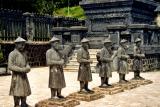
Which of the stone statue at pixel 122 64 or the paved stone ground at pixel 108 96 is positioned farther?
the stone statue at pixel 122 64

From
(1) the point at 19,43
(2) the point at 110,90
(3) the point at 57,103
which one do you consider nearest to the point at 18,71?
(1) the point at 19,43

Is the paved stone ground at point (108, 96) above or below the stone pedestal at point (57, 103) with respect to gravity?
below

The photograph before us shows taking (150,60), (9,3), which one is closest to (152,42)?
(150,60)

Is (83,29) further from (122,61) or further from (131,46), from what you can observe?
(122,61)

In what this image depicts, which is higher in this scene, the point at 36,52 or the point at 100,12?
the point at 100,12

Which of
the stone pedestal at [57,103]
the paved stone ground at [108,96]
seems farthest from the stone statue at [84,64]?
the stone pedestal at [57,103]

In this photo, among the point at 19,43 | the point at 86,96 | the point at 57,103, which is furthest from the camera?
the point at 86,96

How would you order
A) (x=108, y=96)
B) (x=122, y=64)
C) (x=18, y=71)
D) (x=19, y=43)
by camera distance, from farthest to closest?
(x=122, y=64) < (x=108, y=96) < (x=19, y=43) < (x=18, y=71)

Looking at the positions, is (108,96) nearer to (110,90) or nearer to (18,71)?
(110,90)

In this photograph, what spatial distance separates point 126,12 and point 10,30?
7.53 m

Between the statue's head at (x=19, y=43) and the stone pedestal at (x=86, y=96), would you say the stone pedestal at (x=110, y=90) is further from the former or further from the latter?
the statue's head at (x=19, y=43)

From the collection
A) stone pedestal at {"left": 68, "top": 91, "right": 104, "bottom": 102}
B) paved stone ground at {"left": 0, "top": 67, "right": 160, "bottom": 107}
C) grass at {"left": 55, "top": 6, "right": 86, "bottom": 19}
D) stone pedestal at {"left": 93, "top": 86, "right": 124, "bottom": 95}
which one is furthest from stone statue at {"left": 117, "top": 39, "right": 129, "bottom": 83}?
grass at {"left": 55, "top": 6, "right": 86, "bottom": 19}

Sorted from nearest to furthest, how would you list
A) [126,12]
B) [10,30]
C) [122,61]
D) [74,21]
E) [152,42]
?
[122,61]
[152,42]
[10,30]
[126,12]
[74,21]

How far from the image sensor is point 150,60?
19422 millimetres
